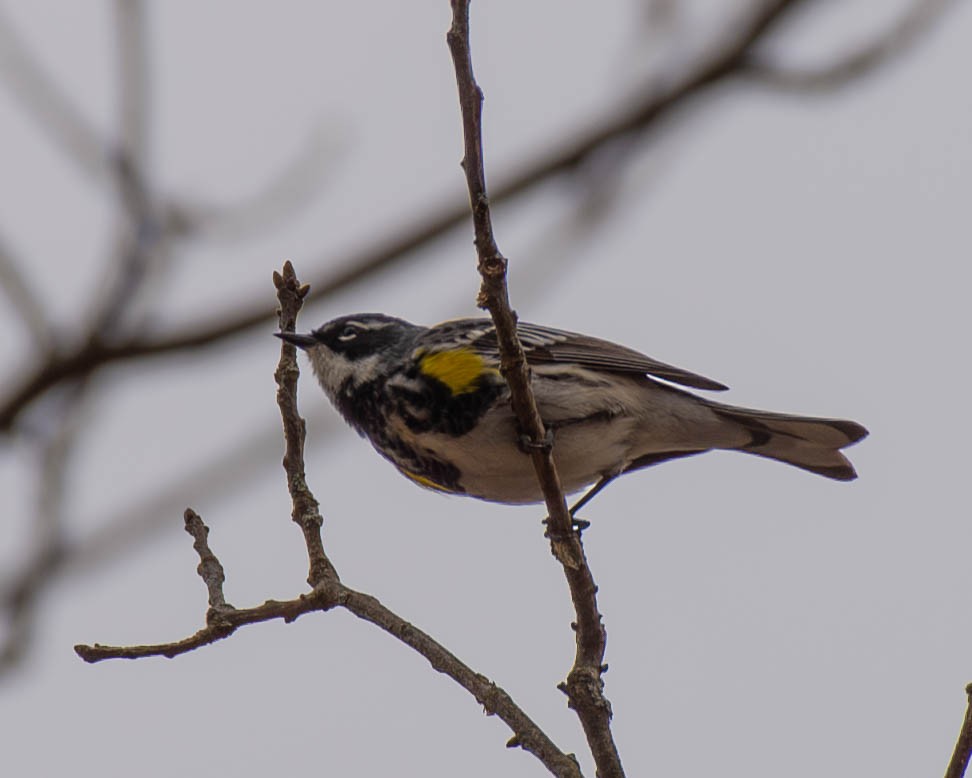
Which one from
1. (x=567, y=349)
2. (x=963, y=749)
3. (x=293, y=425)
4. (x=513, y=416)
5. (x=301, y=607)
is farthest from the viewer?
(x=567, y=349)

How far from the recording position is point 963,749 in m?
2.72

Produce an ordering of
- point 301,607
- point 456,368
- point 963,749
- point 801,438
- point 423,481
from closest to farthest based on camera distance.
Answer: point 963,749, point 301,607, point 456,368, point 423,481, point 801,438

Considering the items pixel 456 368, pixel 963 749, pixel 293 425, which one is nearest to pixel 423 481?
pixel 456 368

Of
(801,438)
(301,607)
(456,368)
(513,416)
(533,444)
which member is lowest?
(301,607)

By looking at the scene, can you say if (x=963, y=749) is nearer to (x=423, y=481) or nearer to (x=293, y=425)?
(x=293, y=425)

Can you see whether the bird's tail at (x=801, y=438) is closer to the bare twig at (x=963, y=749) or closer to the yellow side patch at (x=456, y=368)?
the yellow side patch at (x=456, y=368)

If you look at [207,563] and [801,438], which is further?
[801,438]

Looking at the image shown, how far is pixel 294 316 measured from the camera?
12.2ft

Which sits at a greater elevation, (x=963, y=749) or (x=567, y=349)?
(x=567, y=349)

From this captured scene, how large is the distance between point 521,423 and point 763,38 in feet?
6.26

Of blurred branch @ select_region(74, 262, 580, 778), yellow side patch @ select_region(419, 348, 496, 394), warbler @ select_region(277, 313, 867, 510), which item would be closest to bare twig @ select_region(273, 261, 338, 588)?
blurred branch @ select_region(74, 262, 580, 778)

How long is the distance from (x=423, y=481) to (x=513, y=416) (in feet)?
2.69

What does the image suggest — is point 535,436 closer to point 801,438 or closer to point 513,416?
point 513,416

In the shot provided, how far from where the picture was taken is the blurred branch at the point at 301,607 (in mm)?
3320
